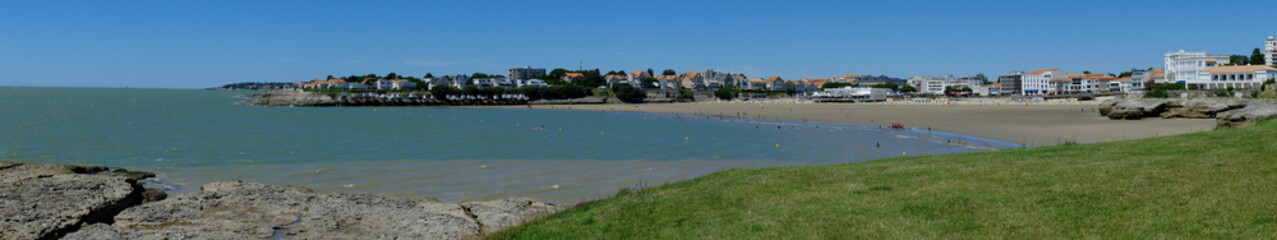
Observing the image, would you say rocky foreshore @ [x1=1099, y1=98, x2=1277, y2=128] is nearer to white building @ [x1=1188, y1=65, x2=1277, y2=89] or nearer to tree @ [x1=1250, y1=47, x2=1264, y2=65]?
white building @ [x1=1188, y1=65, x2=1277, y2=89]

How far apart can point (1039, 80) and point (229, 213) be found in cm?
19264

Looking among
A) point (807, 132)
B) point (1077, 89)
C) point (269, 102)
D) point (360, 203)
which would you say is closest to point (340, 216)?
point (360, 203)

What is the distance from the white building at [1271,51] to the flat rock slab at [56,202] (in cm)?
19669

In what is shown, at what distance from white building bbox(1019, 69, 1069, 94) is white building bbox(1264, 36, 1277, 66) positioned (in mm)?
35341

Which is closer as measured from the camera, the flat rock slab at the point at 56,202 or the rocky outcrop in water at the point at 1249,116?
the flat rock slab at the point at 56,202

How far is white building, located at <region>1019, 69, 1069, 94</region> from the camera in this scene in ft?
576

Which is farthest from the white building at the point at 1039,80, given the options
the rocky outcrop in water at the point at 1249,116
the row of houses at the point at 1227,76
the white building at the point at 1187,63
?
the rocky outcrop in water at the point at 1249,116

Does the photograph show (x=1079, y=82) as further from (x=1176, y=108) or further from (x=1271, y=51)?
(x=1176, y=108)

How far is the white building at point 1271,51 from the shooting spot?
160 meters

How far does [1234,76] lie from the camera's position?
373 ft

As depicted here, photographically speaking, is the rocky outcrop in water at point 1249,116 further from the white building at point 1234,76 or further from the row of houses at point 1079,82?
the row of houses at point 1079,82

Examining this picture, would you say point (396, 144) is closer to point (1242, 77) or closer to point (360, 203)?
point (360, 203)

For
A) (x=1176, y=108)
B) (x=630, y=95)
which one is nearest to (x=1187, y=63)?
(x=630, y=95)

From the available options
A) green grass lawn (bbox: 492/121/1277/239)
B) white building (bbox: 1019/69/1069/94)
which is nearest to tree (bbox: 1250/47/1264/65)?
white building (bbox: 1019/69/1069/94)
